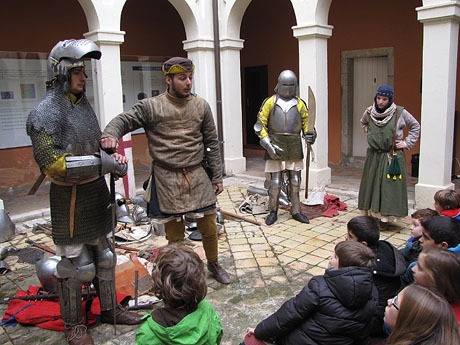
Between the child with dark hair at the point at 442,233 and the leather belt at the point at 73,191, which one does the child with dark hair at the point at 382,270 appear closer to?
the child with dark hair at the point at 442,233

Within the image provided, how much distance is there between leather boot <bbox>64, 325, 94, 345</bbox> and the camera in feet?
9.05

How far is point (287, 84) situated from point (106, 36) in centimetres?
281

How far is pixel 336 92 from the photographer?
341 inches

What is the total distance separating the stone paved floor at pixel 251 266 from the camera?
9.81ft

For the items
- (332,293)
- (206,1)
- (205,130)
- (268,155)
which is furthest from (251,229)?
(206,1)

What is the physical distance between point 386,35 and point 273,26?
2767mm

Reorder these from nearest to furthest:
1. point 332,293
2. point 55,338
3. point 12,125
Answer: point 332,293 → point 55,338 → point 12,125

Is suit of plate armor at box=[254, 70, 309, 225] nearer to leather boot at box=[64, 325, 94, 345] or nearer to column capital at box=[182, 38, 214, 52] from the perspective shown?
leather boot at box=[64, 325, 94, 345]

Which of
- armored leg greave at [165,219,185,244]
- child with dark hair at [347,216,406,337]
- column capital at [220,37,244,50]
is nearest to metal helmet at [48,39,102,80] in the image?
armored leg greave at [165,219,185,244]

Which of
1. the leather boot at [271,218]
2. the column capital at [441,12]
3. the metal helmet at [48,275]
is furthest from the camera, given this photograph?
the leather boot at [271,218]

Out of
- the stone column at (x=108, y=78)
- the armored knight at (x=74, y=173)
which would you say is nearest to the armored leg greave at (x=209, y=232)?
→ the armored knight at (x=74, y=173)

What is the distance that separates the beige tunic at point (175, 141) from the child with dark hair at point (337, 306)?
1419 millimetres

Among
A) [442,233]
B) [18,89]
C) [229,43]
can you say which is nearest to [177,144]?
[442,233]

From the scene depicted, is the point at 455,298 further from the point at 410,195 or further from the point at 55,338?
the point at 410,195
